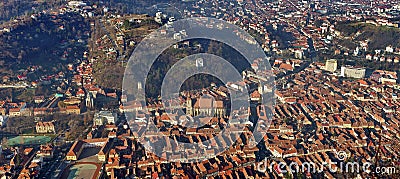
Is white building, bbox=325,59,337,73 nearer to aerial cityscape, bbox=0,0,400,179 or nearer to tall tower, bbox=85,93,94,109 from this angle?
aerial cityscape, bbox=0,0,400,179

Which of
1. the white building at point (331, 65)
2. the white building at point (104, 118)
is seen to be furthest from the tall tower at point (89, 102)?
the white building at point (331, 65)

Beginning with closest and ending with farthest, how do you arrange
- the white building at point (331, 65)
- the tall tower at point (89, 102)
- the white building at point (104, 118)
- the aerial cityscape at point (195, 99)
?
the aerial cityscape at point (195, 99), the white building at point (104, 118), the tall tower at point (89, 102), the white building at point (331, 65)

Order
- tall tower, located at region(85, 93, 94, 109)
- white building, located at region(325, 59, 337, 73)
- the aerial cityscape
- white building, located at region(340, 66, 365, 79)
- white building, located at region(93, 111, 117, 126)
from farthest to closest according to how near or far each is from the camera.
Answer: white building, located at region(325, 59, 337, 73), white building, located at region(340, 66, 365, 79), tall tower, located at region(85, 93, 94, 109), white building, located at region(93, 111, 117, 126), the aerial cityscape

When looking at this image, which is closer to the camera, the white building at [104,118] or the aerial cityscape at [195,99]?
the aerial cityscape at [195,99]

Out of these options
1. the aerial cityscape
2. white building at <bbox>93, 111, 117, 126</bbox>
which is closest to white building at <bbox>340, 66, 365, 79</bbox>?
the aerial cityscape

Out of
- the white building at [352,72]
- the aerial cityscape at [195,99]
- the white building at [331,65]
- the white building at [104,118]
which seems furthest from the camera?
the white building at [331,65]

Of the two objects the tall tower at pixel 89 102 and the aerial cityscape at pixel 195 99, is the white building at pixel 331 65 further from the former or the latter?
the tall tower at pixel 89 102

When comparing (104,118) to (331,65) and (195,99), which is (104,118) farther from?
(331,65)

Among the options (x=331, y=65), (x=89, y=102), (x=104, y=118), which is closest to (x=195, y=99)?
(x=104, y=118)

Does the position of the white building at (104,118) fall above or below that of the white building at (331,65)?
below
